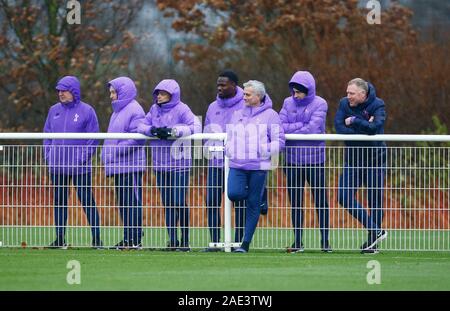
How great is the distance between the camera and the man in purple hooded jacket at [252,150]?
17281 millimetres

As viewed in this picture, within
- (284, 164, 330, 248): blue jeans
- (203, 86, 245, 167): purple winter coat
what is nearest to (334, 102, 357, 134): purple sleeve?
(284, 164, 330, 248): blue jeans

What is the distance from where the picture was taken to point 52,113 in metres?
18.6

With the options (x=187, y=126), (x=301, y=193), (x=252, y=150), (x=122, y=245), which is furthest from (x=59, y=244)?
(x=301, y=193)

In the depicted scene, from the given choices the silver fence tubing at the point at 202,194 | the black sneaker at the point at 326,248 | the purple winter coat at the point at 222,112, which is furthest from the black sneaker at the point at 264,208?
the purple winter coat at the point at 222,112

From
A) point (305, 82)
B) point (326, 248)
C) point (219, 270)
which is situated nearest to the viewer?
point (219, 270)

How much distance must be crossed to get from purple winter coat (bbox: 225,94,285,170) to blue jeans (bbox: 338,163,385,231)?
85cm

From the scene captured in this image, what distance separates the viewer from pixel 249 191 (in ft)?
57.2

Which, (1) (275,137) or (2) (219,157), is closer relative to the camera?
(1) (275,137)

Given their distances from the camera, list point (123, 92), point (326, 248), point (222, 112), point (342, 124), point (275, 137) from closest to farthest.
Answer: point (275, 137)
point (326, 248)
point (342, 124)
point (222, 112)
point (123, 92)

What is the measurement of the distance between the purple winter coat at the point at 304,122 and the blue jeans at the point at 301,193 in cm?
10

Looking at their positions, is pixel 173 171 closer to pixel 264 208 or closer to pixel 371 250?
pixel 264 208

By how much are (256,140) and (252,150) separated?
0.12 metres

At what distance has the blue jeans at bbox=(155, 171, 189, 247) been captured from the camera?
1756 cm
